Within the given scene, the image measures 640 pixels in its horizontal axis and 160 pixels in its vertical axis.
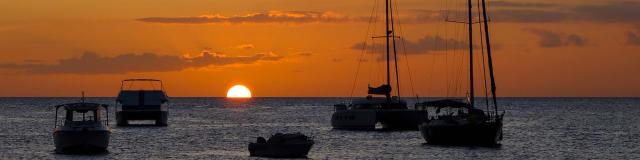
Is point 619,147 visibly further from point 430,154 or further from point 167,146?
point 167,146

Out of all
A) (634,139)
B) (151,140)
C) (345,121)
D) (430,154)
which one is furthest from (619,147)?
(151,140)

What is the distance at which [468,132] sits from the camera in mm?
88812

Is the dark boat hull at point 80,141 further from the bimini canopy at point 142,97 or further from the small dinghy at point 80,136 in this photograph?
the bimini canopy at point 142,97

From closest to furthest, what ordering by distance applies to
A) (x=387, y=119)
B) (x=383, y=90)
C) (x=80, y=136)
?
1. (x=80, y=136)
2. (x=387, y=119)
3. (x=383, y=90)

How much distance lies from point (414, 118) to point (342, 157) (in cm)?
3798

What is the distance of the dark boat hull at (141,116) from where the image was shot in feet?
458

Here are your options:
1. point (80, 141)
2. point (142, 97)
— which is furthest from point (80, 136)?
point (142, 97)

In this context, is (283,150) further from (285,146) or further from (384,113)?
(384,113)

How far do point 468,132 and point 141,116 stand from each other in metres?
60.5

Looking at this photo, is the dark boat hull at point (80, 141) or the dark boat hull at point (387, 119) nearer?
the dark boat hull at point (80, 141)

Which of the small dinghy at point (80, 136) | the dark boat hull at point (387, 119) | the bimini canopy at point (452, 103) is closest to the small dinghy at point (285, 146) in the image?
the small dinghy at point (80, 136)

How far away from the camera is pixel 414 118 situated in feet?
403

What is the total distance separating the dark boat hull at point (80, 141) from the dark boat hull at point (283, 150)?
11362 mm

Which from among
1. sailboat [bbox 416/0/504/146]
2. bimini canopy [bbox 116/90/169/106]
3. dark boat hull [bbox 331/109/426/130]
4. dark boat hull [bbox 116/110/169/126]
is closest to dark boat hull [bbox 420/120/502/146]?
sailboat [bbox 416/0/504/146]
